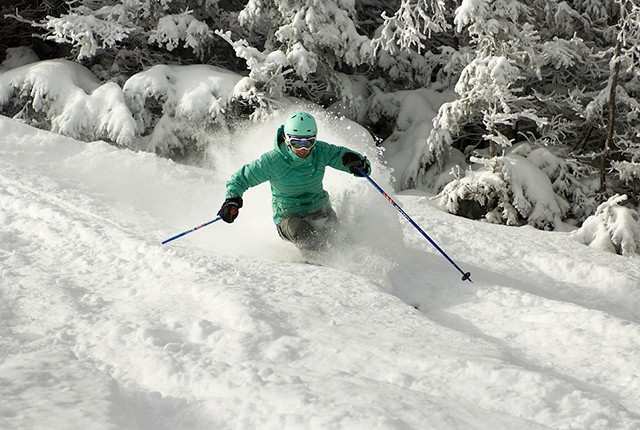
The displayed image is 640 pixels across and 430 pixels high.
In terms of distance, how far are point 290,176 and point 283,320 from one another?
90.3 inches

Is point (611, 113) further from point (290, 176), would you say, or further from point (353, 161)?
point (290, 176)

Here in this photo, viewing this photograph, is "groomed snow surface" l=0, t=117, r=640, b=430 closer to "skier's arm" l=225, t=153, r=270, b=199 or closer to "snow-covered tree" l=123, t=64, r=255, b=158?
"skier's arm" l=225, t=153, r=270, b=199

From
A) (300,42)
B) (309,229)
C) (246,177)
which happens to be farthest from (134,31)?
(309,229)

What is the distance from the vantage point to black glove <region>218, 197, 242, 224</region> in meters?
5.51

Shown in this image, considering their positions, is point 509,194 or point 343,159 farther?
point 509,194

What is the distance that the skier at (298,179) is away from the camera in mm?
5680

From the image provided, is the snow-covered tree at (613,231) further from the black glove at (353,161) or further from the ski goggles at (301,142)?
the ski goggles at (301,142)

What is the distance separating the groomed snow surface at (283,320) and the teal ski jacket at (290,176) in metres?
0.43

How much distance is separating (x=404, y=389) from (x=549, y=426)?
0.69 m

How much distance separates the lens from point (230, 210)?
5.55 metres

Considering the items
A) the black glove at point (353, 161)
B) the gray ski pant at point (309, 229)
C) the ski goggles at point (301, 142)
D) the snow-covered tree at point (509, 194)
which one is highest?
the ski goggles at point (301, 142)

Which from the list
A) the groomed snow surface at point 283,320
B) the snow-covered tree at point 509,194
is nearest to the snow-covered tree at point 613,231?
the groomed snow surface at point 283,320

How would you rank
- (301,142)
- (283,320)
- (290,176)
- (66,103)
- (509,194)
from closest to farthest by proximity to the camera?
(283,320) < (301,142) < (290,176) < (66,103) < (509,194)

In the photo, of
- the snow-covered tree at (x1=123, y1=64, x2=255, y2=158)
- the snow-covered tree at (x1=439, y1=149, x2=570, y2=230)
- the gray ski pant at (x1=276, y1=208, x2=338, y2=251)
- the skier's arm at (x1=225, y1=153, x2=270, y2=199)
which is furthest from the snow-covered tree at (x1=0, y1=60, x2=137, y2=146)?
the snow-covered tree at (x1=439, y1=149, x2=570, y2=230)
